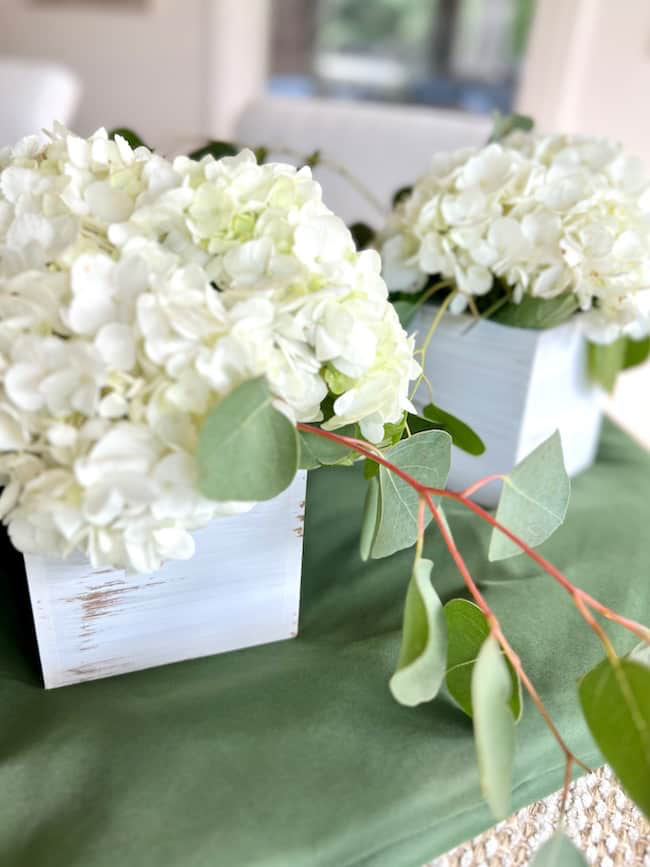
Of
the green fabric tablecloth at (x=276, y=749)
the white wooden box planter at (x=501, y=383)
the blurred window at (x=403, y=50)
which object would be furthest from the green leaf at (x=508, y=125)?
the blurred window at (x=403, y=50)

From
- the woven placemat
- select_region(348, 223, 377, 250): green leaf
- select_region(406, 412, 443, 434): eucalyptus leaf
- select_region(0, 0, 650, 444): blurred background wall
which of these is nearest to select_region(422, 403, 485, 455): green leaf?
select_region(406, 412, 443, 434): eucalyptus leaf

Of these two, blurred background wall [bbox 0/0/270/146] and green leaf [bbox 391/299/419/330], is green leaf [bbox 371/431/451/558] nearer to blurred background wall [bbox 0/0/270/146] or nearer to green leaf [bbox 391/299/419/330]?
green leaf [bbox 391/299/419/330]

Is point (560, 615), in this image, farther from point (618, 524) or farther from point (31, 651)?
point (31, 651)

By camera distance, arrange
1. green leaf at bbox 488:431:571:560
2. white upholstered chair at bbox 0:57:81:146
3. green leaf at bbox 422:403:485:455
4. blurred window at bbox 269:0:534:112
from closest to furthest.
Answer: green leaf at bbox 488:431:571:560, green leaf at bbox 422:403:485:455, white upholstered chair at bbox 0:57:81:146, blurred window at bbox 269:0:534:112

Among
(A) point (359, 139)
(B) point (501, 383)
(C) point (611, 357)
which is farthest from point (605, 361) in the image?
(A) point (359, 139)

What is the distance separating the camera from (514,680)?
1.43 ft

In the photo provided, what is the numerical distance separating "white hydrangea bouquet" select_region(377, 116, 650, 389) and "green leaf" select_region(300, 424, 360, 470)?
263mm

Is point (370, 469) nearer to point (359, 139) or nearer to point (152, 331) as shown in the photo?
point (152, 331)

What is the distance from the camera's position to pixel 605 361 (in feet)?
2.46

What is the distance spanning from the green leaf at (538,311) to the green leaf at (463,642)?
1.01ft

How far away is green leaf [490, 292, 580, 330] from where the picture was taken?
65 cm

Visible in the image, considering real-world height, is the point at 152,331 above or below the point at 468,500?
above

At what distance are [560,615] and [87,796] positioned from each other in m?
0.35

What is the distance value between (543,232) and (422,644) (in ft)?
1.24
